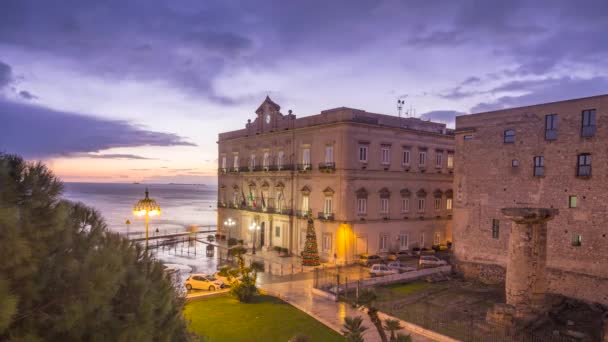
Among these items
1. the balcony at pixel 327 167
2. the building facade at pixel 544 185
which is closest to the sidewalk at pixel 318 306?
the balcony at pixel 327 167

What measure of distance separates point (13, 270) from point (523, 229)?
59.5 ft

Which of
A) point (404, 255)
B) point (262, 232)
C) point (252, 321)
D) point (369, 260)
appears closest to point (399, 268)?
point (369, 260)

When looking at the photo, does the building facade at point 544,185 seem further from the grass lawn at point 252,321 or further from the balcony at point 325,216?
the grass lawn at point 252,321

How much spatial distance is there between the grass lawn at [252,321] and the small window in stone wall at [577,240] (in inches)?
560

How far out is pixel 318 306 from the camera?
2034cm

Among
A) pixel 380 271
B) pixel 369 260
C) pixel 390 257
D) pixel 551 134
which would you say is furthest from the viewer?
pixel 390 257

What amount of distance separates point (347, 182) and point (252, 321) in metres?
16.2

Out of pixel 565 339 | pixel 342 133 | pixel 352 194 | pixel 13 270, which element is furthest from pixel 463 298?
pixel 13 270

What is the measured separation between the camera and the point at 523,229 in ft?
56.7

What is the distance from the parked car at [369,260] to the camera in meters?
31.2

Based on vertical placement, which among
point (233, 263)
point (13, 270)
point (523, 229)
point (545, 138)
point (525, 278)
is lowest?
point (233, 263)

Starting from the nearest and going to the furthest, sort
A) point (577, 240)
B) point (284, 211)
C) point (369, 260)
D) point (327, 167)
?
point (577, 240) < point (369, 260) < point (327, 167) < point (284, 211)

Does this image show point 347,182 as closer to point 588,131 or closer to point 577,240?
point 577,240

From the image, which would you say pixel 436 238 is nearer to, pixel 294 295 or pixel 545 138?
pixel 545 138
